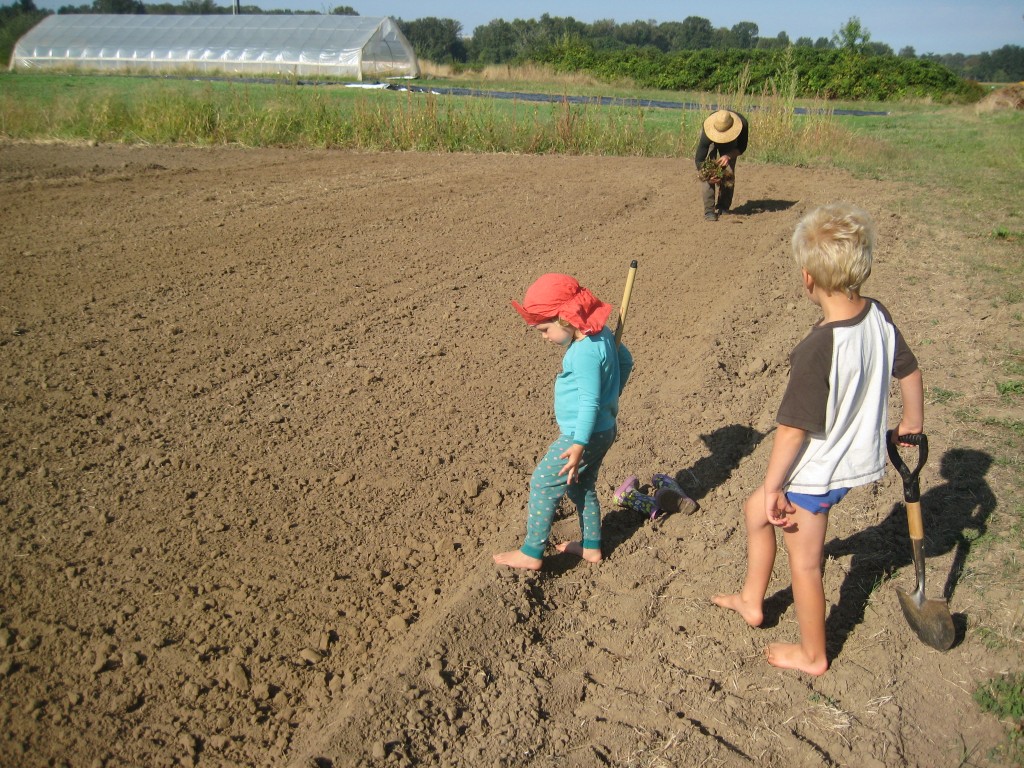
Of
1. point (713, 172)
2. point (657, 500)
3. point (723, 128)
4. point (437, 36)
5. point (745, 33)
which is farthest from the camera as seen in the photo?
point (745, 33)

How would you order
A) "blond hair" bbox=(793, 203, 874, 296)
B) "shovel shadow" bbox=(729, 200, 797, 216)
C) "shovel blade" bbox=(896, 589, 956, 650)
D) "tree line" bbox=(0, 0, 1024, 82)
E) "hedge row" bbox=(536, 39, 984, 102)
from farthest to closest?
"tree line" bbox=(0, 0, 1024, 82) < "hedge row" bbox=(536, 39, 984, 102) < "shovel shadow" bbox=(729, 200, 797, 216) < "shovel blade" bbox=(896, 589, 956, 650) < "blond hair" bbox=(793, 203, 874, 296)

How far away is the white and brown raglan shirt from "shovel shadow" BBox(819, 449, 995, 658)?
921 mm

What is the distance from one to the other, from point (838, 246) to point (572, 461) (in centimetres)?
129

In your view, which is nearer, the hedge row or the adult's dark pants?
the adult's dark pants

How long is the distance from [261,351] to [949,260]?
698 cm

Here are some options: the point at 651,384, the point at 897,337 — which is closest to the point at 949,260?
the point at 651,384

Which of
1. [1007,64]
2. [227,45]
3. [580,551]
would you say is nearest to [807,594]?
[580,551]

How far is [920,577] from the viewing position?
3285 mm

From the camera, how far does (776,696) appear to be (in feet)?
10.3

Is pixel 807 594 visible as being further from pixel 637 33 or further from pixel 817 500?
pixel 637 33

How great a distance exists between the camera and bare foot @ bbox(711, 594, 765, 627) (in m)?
3.44

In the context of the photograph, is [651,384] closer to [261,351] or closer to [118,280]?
[261,351]

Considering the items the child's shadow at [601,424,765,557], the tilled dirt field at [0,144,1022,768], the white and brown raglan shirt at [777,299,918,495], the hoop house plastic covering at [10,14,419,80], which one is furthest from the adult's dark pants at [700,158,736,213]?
the hoop house plastic covering at [10,14,419,80]

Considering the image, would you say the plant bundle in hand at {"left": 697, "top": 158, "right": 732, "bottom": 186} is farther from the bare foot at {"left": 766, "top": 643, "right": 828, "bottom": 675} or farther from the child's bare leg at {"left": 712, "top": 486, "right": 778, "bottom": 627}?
the bare foot at {"left": 766, "top": 643, "right": 828, "bottom": 675}
